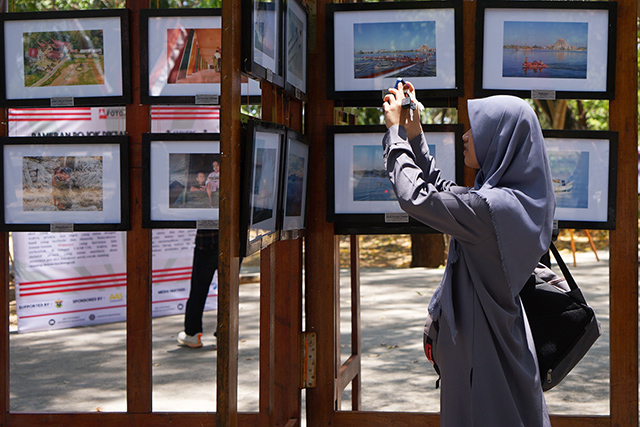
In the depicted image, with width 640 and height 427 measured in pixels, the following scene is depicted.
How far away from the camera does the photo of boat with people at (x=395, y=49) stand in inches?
151

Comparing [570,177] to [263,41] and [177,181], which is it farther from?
[177,181]

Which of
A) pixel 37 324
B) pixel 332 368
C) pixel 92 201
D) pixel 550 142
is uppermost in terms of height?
pixel 550 142

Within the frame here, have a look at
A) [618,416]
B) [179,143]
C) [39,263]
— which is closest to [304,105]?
[179,143]

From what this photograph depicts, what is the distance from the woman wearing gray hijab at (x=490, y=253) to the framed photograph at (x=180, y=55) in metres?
1.52

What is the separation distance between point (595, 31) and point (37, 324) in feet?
21.1

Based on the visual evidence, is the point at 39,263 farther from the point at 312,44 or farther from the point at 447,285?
the point at 447,285

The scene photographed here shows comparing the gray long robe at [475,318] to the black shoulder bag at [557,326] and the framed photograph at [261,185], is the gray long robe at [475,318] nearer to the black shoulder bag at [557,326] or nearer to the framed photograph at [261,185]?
the black shoulder bag at [557,326]

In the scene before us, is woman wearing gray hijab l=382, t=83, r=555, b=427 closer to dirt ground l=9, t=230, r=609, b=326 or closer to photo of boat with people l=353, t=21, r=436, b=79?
photo of boat with people l=353, t=21, r=436, b=79

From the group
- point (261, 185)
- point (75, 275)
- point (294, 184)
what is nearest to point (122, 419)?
point (294, 184)


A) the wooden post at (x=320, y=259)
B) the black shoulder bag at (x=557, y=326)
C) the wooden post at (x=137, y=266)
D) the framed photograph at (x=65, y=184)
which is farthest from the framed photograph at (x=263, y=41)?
the black shoulder bag at (x=557, y=326)

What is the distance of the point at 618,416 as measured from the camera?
3.80 meters

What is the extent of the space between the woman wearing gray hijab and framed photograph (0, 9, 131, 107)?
1.84 meters

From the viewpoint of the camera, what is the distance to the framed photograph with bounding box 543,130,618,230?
151 inches

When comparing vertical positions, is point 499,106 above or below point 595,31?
below
